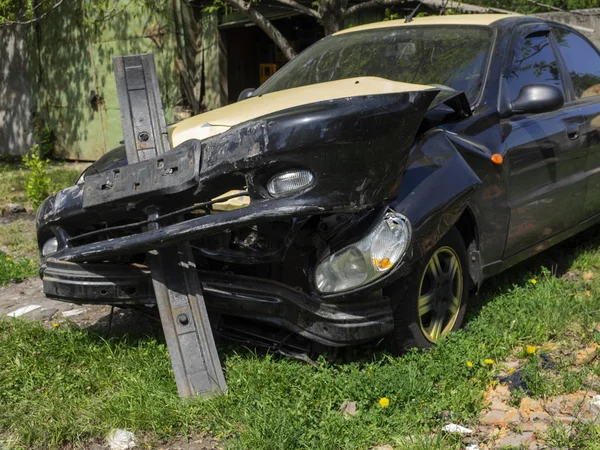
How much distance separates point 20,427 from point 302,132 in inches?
68.5

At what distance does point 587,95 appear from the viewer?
529cm

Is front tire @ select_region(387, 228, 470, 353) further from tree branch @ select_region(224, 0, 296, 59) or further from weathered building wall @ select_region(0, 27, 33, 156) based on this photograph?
weathered building wall @ select_region(0, 27, 33, 156)

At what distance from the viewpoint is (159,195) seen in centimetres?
322

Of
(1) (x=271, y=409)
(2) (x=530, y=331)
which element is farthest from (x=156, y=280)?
(2) (x=530, y=331)

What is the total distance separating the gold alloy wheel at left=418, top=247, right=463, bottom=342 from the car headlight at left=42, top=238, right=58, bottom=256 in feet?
6.16

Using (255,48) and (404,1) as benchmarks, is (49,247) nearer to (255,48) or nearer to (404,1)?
(404,1)

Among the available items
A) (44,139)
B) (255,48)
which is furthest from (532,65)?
(44,139)

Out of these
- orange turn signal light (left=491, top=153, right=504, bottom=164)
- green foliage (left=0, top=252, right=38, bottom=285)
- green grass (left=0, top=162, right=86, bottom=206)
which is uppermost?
orange turn signal light (left=491, top=153, right=504, bottom=164)

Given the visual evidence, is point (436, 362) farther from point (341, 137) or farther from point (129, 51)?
point (129, 51)

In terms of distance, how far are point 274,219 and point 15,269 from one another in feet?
11.6

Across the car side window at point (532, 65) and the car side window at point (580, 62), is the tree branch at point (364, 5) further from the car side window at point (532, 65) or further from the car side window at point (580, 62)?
the car side window at point (532, 65)

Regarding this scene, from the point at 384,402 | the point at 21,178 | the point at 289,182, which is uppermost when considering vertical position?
the point at 289,182

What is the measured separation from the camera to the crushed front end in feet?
10.1

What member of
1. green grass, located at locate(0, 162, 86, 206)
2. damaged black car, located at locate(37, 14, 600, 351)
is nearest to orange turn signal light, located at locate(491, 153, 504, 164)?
damaged black car, located at locate(37, 14, 600, 351)
